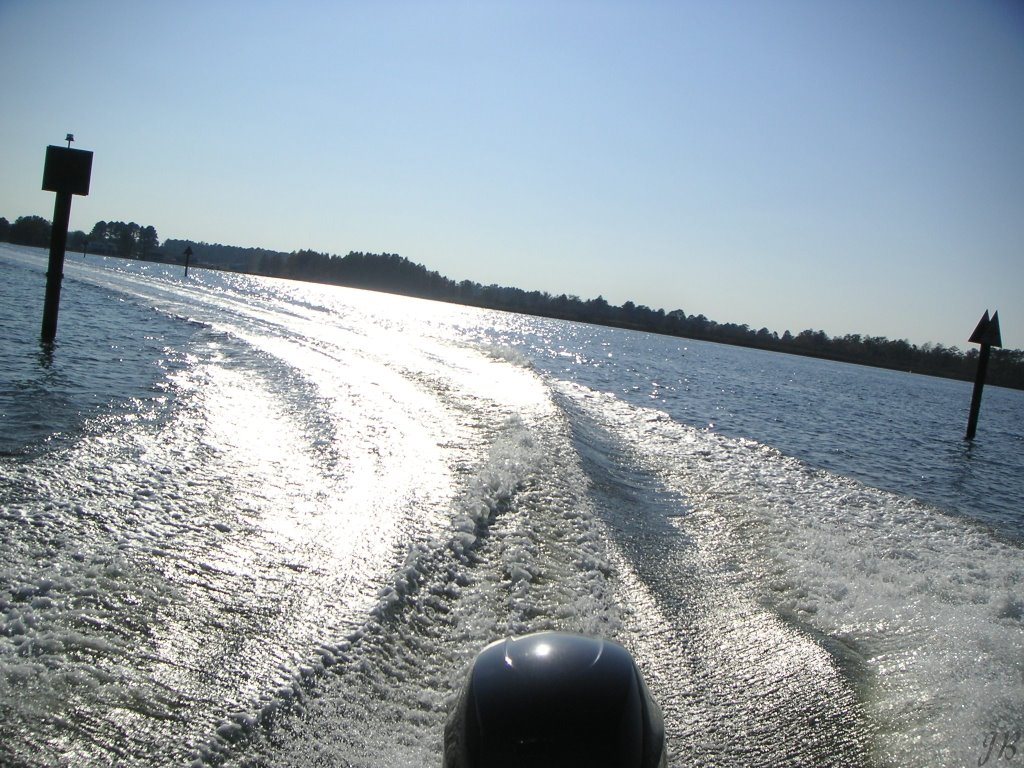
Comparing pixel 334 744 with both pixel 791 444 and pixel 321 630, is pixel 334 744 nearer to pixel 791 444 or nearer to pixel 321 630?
pixel 321 630

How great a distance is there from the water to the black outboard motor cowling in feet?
3.27

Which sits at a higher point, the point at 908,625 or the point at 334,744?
the point at 908,625

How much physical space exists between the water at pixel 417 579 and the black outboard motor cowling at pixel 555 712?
100cm

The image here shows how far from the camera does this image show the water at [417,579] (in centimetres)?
295

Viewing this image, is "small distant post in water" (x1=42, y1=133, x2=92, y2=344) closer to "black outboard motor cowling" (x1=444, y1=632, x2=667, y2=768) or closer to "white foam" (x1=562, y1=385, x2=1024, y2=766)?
"white foam" (x1=562, y1=385, x2=1024, y2=766)

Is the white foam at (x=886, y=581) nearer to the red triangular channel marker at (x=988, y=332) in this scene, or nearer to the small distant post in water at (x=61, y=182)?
the small distant post in water at (x=61, y=182)

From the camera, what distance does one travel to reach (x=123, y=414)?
7000 millimetres

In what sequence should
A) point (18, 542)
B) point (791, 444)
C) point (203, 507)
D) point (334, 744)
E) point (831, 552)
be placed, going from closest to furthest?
point (334, 744) → point (18, 542) → point (203, 507) → point (831, 552) → point (791, 444)

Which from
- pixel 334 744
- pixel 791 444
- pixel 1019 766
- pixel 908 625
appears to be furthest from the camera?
pixel 791 444

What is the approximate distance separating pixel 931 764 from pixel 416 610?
2.65 meters

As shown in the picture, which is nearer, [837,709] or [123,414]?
[837,709]

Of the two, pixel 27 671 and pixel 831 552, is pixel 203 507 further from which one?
pixel 831 552

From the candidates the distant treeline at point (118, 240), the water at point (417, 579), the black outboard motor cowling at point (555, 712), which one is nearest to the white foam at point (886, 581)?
the water at point (417, 579)

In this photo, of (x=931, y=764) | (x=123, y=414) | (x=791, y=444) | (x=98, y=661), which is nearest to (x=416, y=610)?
(x=98, y=661)
